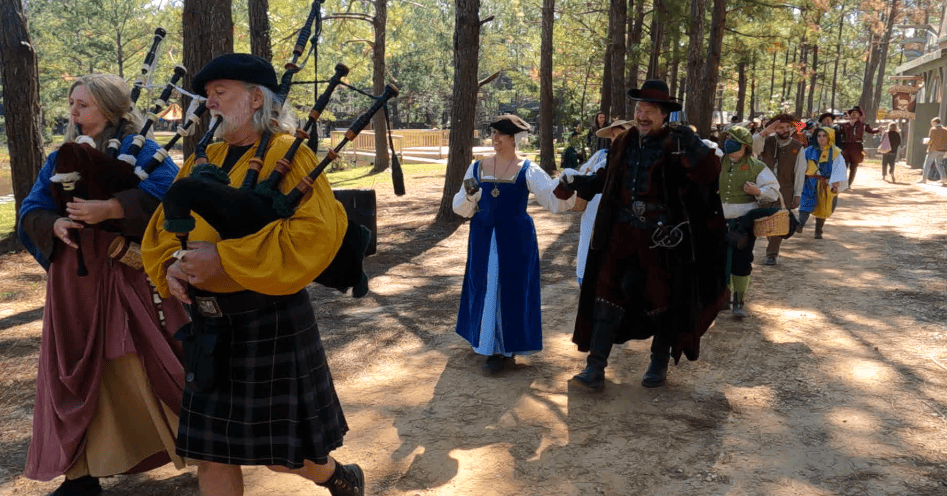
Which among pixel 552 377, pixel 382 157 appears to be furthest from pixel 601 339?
pixel 382 157

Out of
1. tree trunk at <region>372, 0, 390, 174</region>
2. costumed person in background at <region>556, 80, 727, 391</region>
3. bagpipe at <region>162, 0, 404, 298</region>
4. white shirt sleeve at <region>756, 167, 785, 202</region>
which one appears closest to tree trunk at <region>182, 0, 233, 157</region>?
costumed person in background at <region>556, 80, 727, 391</region>

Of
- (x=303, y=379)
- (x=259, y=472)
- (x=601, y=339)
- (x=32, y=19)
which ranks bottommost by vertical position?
(x=259, y=472)

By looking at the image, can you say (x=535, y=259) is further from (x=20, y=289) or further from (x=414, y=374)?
(x=20, y=289)

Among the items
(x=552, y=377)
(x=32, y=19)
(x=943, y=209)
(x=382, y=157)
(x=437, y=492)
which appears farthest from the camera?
(x=32, y=19)

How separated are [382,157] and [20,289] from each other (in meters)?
15.8

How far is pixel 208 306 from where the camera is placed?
9.67 feet

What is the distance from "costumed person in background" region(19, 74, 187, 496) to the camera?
147 inches

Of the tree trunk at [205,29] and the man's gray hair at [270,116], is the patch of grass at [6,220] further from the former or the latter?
the man's gray hair at [270,116]

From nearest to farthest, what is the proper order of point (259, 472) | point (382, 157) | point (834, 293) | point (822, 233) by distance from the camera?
point (259, 472), point (834, 293), point (822, 233), point (382, 157)

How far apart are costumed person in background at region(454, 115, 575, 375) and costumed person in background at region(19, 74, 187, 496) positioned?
243 cm

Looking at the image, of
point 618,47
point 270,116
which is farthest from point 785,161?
point 618,47

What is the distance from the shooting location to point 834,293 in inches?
333

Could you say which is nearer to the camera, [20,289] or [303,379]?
[303,379]

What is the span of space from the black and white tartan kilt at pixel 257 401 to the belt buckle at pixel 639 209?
276 centimetres
